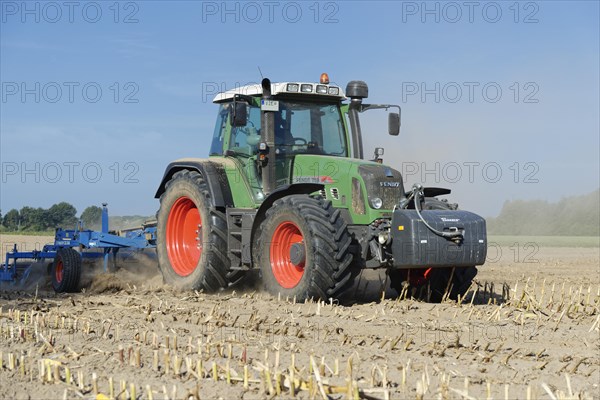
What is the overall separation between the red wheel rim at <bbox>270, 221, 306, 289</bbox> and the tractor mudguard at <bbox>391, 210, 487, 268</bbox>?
1.17m

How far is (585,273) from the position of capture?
52.2 feet

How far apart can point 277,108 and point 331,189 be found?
1.22m

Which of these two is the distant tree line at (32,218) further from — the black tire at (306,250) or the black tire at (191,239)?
the black tire at (306,250)

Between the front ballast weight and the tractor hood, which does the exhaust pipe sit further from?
the front ballast weight

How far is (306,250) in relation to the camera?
9320 millimetres

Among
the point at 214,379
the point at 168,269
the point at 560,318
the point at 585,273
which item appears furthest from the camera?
the point at 585,273

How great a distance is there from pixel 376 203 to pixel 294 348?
368 centimetres

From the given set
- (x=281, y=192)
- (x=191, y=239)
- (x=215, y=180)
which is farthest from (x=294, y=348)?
(x=191, y=239)

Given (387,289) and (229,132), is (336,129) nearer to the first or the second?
(229,132)

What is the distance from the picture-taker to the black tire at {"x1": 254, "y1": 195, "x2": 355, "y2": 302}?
29.8 feet

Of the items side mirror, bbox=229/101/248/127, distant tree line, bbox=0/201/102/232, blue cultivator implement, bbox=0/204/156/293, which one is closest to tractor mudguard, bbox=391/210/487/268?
side mirror, bbox=229/101/248/127

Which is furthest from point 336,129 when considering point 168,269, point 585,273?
point 585,273

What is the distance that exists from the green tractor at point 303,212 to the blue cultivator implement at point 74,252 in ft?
2.13

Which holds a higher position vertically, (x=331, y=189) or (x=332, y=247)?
(x=331, y=189)
